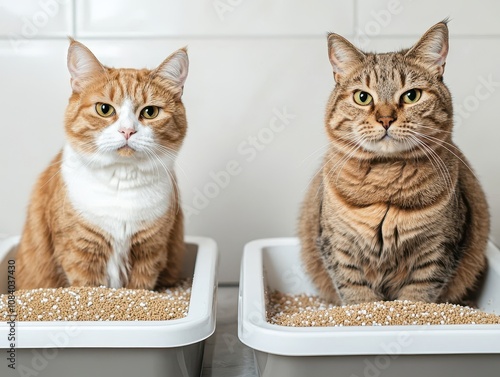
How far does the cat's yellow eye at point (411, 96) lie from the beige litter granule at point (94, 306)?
22.3 inches

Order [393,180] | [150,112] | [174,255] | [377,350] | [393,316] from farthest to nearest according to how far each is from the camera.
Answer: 1. [174,255]
2. [150,112]
3. [393,180]
4. [393,316]
5. [377,350]

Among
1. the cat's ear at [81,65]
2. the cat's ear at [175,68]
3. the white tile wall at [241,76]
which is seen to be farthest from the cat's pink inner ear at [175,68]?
the white tile wall at [241,76]

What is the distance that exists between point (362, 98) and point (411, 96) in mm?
92

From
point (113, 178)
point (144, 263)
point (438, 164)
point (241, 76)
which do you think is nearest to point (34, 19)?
point (241, 76)

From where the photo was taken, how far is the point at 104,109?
1.43 metres

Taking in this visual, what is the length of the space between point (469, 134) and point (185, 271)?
85 centimetres

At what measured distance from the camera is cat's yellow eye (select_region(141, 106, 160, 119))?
4.76 ft

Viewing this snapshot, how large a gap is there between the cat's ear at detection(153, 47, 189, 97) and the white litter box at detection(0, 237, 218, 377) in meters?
0.54

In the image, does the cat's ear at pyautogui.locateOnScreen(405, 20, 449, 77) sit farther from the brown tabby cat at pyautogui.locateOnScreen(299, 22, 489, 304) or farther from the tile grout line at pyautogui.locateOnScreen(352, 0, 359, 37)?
the tile grout line at pyautogui.locateOnScreen(352, 0, 359, 37)

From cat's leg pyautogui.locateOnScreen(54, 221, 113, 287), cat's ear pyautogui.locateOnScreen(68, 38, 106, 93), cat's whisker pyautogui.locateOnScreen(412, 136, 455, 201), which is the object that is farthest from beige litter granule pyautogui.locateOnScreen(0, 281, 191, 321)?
cat's whisker pyautogui.locateOnScreen(412, 136, 455, 201)

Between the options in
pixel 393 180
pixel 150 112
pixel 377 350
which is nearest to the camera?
pixel 377 350

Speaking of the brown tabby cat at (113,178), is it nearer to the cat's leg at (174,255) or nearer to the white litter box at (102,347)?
the cat's leg at (174,255)

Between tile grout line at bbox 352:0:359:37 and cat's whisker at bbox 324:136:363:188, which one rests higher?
tile grout line at bbox 352:0:359:37

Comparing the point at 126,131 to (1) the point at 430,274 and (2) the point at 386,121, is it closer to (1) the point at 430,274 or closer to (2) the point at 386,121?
(2) the point at 386,121
